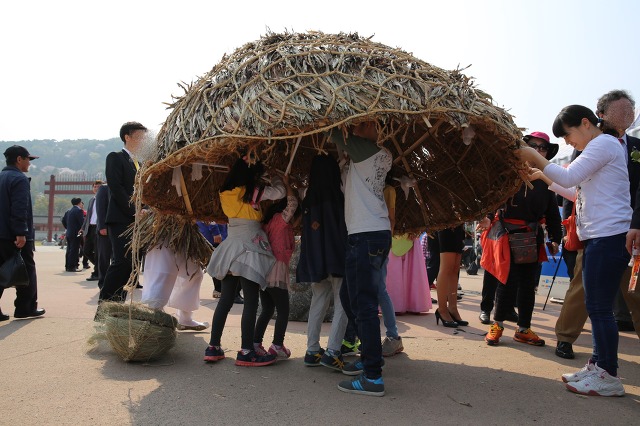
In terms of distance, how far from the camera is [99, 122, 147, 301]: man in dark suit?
575cm

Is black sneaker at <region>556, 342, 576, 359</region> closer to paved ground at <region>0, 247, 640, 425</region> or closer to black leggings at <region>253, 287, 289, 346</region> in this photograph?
paved ground at <region>0, 247, 640, 425</region>

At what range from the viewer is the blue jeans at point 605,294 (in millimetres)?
3811

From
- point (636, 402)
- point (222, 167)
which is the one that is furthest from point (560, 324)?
point (222, 167)

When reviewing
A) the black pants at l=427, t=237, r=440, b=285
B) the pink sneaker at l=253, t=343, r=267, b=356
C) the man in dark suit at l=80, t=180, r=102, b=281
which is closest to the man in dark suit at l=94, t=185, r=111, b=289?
the pink sneaker at l=253, t=343, r=267, b=356

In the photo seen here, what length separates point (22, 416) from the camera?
3.31 m

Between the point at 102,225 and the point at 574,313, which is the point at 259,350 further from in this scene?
the point at 102,225

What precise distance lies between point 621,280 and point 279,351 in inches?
124

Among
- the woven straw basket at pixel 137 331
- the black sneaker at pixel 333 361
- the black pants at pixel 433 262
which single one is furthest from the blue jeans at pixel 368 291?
the black pants at pixel 433 262

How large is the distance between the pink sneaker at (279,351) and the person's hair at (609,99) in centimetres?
→ 338

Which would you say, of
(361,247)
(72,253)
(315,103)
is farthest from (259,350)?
(72,253)

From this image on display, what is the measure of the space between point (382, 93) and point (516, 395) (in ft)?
7.50

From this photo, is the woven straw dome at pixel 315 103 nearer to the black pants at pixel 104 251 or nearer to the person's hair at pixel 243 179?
the person's hair at pixel 243 179

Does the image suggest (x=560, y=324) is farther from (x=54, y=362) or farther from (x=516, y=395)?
(x=54, y=362)

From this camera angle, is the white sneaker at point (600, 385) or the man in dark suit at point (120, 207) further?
the man in dark suit at point (120, 207)
